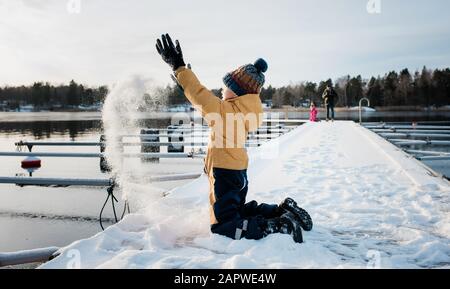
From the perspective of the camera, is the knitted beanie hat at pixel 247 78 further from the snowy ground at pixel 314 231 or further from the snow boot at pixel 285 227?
the snowy ground at pixel 314 231

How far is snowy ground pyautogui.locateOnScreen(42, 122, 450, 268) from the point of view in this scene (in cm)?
257

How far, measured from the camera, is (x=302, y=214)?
3.27 m

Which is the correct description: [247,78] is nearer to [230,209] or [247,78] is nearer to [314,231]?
[230,209]

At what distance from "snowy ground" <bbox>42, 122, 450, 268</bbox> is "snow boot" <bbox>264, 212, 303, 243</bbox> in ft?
0.25

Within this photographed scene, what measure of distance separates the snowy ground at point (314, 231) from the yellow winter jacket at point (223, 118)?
66cm

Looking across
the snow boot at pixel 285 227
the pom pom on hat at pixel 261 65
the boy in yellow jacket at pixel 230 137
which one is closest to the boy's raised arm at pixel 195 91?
the boy in yellow jacket at pixel 230 137

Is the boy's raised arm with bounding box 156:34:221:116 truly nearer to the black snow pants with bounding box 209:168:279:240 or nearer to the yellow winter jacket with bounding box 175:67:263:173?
the yellow winter jacket with bounding box 175:67:263:173

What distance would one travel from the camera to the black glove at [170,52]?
9.77 feet

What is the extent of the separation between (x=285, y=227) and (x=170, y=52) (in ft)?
5.73

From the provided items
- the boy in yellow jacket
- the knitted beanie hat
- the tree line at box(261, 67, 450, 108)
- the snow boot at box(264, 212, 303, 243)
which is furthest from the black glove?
the tree line at box(261, 67, 450, 108)

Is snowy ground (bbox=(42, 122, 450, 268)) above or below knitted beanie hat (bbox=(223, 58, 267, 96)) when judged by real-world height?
below
